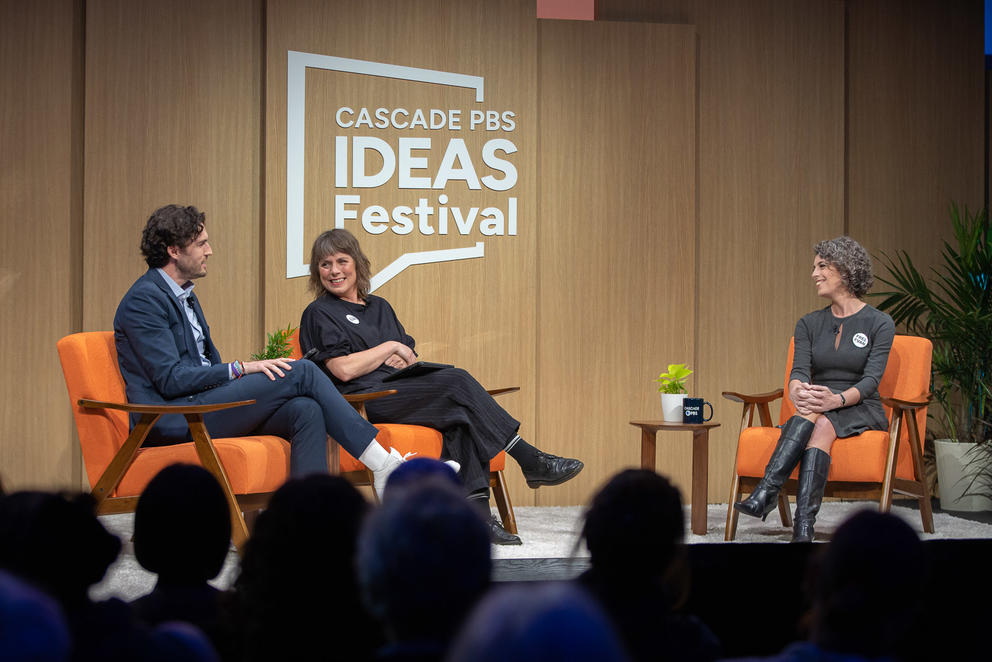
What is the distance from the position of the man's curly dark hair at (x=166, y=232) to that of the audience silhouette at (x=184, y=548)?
8.86ft

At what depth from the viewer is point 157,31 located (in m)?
5.35

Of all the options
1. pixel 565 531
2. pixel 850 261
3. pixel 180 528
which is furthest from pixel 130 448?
pixel 850 261

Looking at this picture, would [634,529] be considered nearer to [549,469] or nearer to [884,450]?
[549,469]

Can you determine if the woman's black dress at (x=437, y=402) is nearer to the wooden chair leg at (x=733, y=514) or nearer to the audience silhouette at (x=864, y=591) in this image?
the wooden chair leg at (x=733, y=514)

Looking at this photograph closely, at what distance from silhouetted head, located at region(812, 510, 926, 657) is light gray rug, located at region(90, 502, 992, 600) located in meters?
2.32

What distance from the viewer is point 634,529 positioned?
1.31m

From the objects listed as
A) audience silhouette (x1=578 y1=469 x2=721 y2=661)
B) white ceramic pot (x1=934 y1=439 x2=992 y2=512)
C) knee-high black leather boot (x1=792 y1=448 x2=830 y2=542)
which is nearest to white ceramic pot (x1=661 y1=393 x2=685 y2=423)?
knee-high black leather boot (x1=792 y1=448 x2=830 y2=542)

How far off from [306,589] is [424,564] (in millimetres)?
385

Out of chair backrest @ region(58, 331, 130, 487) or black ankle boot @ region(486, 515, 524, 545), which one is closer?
chair backrest @ region(58, 331, 130, 487)

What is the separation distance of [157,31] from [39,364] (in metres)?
1.93

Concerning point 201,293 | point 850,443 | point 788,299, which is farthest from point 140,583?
point 788,299

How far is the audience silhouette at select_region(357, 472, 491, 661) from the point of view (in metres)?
0.90

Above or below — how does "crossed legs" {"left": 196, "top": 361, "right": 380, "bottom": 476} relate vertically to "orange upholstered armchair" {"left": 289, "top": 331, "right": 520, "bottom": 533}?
above

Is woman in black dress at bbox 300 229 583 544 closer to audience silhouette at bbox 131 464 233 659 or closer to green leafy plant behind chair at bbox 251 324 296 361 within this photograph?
green leafy plant behind chair at bbox 251 324 296 361
